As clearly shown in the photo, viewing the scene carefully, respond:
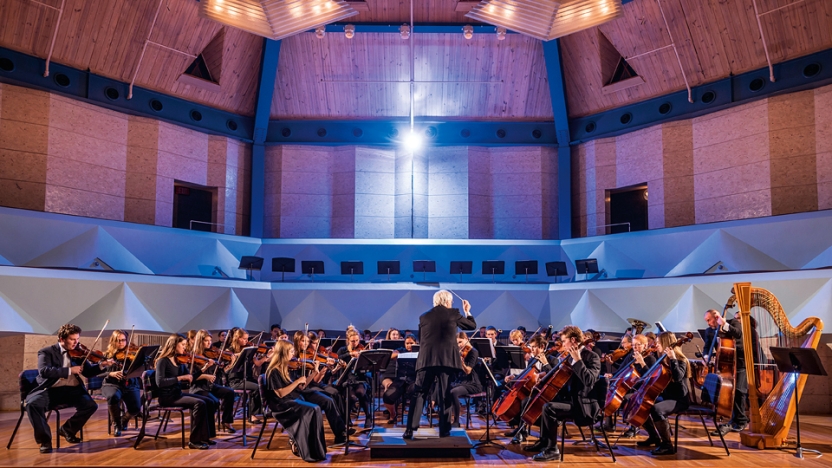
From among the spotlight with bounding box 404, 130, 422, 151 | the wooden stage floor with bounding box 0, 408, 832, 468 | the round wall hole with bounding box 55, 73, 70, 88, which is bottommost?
the wooden stage floor with bounding box 0, 408, 832, 468

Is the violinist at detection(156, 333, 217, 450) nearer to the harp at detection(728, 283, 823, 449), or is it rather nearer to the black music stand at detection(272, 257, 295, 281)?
the harp at detection(728, 283, 823, 449)

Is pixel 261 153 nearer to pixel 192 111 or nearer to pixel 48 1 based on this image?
pixel 192 111

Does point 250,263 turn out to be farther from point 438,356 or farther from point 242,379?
point 438,356

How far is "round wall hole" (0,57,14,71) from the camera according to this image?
1363 centimetres

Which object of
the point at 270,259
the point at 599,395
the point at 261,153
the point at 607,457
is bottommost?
the point at 607,457

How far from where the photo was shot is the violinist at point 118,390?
8445 mm

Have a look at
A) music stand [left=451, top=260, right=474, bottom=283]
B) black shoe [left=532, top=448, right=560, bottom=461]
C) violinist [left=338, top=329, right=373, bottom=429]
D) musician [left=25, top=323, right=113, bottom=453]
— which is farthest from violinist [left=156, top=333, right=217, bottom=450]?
music stand [left=451, top=260, right=474, bottom=283]

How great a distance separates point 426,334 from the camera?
24.2 ft

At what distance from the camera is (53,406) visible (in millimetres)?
7617

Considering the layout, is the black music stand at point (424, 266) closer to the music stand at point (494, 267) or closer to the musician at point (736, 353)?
the music stand at point (494, 267)

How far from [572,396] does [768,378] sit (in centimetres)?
248

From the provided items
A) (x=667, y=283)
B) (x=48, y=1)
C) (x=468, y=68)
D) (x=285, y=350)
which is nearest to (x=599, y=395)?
(x=285, y=350)

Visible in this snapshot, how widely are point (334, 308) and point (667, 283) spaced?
23.5 feet

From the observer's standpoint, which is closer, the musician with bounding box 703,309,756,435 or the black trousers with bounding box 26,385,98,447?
the black trousers with bounding box 26,385,98,447
